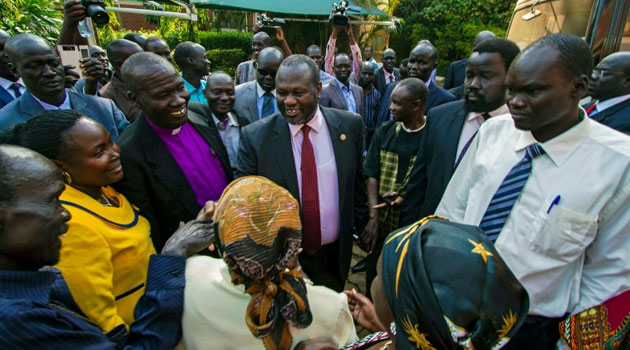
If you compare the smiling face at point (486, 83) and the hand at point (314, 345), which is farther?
the smiling face at point (486, 83)

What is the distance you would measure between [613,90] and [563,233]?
2.54 meters

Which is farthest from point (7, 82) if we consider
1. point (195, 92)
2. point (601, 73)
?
point (601, 73)

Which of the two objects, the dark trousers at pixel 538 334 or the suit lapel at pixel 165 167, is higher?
the suit lapel at pixel 165 167

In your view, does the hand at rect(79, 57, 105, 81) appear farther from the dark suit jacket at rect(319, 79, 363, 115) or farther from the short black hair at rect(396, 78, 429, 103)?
the short black hair at rect(396, 78, 429, 103)

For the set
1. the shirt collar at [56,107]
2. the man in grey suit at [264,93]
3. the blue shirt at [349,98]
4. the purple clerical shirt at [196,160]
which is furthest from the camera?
the blue shirt at [349,98]

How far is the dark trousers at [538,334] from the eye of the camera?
169 centimetres

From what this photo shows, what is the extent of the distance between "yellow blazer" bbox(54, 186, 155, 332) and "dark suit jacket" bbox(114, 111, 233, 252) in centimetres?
20

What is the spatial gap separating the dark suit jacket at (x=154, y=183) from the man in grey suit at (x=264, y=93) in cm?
153

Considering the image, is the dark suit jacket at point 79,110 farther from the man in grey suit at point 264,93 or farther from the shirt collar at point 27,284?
the shirt collar at point 27,284

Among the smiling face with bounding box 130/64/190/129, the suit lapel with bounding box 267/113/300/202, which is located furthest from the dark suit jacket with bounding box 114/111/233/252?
the suit lapel with bounding box 267/113/300/202

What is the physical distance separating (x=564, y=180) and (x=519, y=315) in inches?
33.4

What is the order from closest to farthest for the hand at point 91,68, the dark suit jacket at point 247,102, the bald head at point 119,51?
the hand at point 91,68 → the dark suit jacket at point 247,102 → the bald head at point 119,51

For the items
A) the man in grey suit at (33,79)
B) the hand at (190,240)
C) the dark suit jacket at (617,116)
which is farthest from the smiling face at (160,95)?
the dark suit jacket at (617,116)

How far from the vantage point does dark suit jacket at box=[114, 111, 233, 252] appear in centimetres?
196
